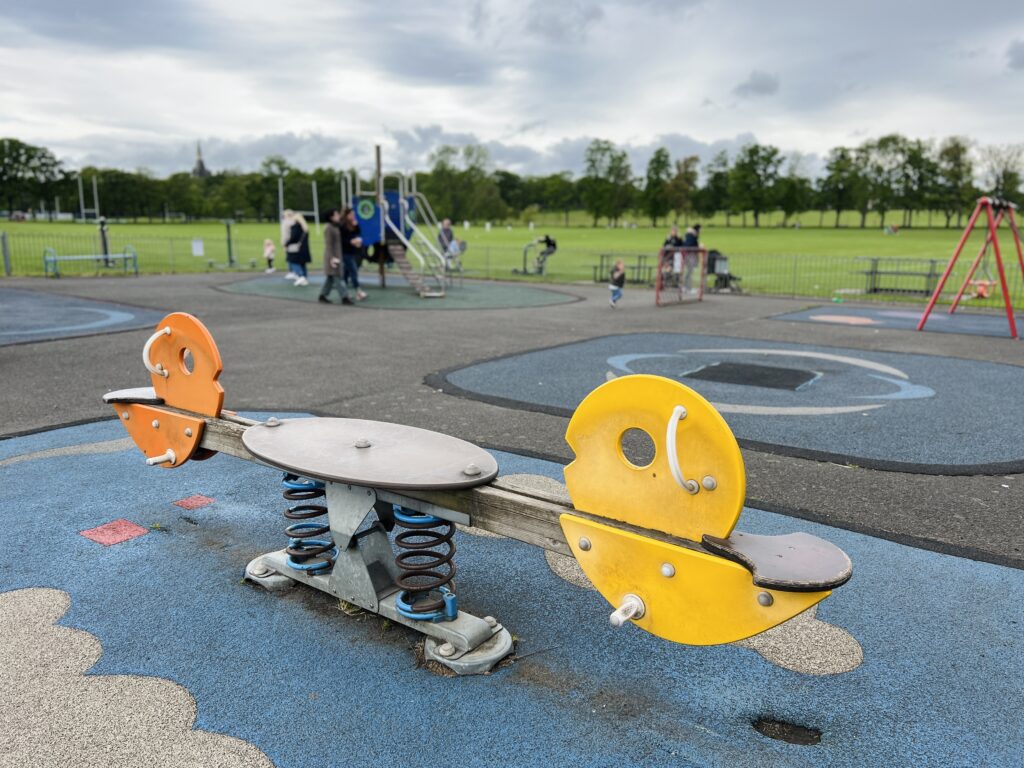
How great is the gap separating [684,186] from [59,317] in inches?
4417

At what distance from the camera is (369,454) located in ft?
10.8

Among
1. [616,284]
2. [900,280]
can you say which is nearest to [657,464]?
[616,284]

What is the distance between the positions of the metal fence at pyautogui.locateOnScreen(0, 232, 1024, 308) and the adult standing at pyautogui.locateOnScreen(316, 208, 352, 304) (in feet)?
32.8

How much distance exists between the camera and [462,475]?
301 centimetres

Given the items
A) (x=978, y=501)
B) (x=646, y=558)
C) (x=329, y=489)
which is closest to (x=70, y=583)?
(x=329, y=489)

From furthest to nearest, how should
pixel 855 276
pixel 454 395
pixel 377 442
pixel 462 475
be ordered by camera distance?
pixel 855 276 < pixel 454 395 < pixel 377 442 < pixel 462 475

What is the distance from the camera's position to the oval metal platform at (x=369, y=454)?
297 centimetres

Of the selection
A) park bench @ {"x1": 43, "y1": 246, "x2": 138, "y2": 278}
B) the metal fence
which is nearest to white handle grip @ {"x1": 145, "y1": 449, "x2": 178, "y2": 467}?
the metal fence

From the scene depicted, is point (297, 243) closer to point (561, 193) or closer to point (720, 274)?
point (720, 274)

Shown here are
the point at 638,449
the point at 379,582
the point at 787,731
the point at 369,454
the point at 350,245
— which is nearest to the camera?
the point at 787,731

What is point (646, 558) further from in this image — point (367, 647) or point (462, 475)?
point (367, 647)

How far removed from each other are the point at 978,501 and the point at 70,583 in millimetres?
5461

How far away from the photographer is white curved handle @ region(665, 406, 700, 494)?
94.3 inches

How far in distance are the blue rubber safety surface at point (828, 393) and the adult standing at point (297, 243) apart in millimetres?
11031
